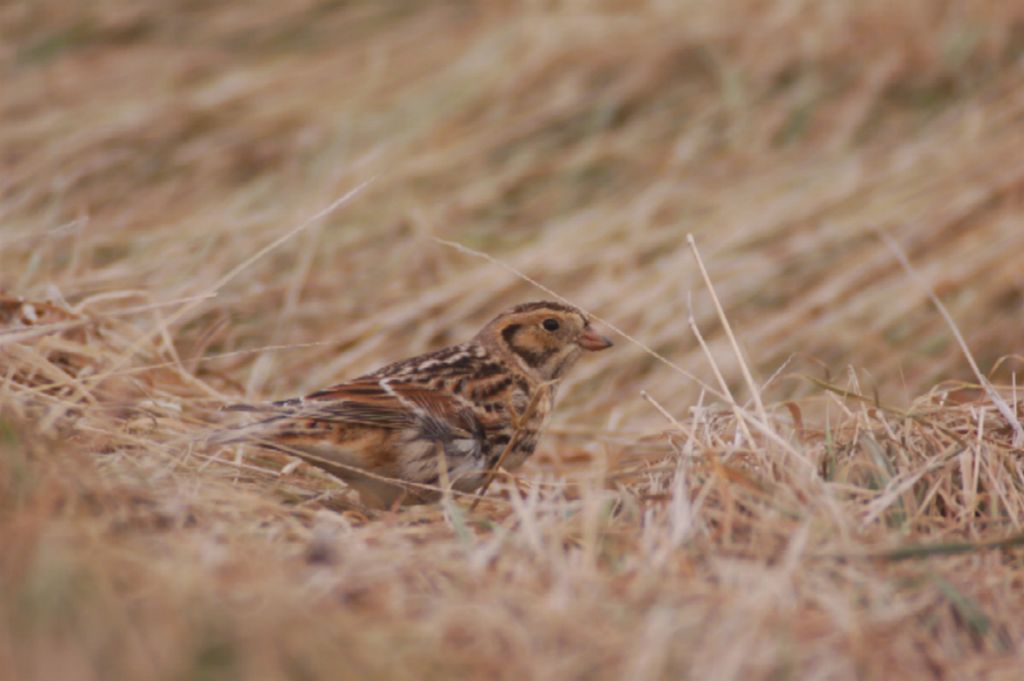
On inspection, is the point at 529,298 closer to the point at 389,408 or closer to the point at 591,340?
the point at 591,340

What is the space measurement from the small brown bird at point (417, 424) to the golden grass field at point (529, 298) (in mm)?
130

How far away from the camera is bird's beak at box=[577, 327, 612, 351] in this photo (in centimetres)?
476

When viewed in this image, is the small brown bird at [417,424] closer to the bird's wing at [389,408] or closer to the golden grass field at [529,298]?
the bird's wing at [389,408]

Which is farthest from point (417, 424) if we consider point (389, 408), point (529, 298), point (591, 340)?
point (529, 298)

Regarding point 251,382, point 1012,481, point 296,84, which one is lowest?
point 251,382

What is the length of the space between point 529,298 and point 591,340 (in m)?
1.54

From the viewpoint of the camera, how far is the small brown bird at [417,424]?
400cm

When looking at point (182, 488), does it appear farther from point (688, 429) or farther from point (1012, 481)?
point (1012, 481)

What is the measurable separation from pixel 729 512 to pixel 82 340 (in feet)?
8.10

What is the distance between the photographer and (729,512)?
338cm

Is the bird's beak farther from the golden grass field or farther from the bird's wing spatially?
the bird's wing

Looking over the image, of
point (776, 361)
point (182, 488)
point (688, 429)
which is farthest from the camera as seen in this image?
point (776, 361)

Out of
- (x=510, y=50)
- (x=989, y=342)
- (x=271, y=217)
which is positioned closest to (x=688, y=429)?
(x=989, y=342)

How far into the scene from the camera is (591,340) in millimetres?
4785
